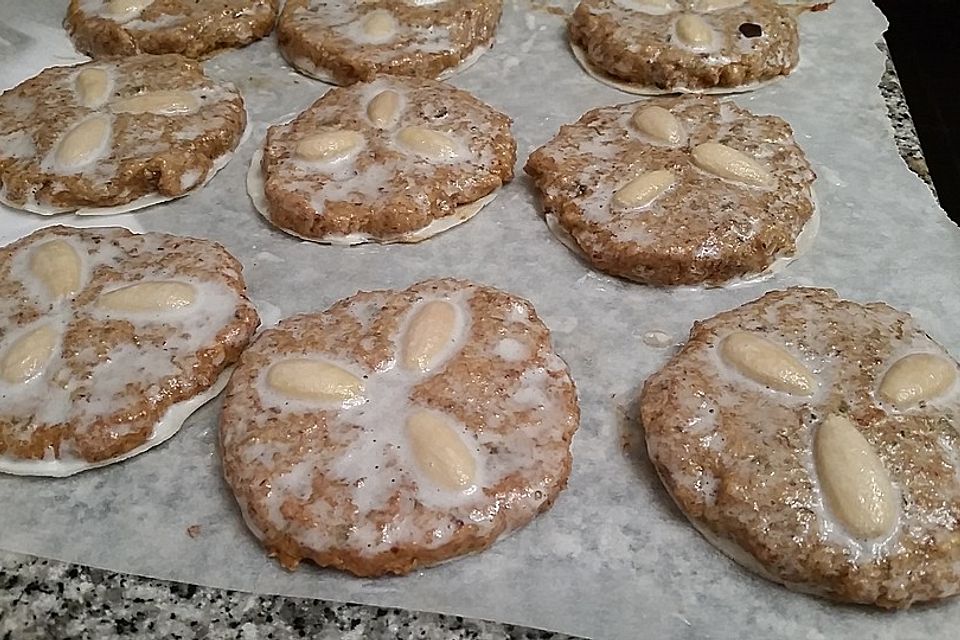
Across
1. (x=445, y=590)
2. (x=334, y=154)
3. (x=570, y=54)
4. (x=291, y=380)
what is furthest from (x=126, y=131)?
(x=445, y=590)

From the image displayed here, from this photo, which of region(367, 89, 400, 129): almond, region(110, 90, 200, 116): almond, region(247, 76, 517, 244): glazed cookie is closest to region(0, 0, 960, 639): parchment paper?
region(247, 76, 517, 244): glazed cookie

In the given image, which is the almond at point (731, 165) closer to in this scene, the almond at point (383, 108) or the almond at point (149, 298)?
the almond at point (383, 108)

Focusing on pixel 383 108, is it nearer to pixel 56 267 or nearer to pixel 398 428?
pixel 56 267

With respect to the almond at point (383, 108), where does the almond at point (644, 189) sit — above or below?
below

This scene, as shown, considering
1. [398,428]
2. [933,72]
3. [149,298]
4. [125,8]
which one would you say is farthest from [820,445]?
[933,72]

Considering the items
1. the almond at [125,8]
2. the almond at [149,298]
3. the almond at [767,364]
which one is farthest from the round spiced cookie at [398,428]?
the almond at [125,8]
